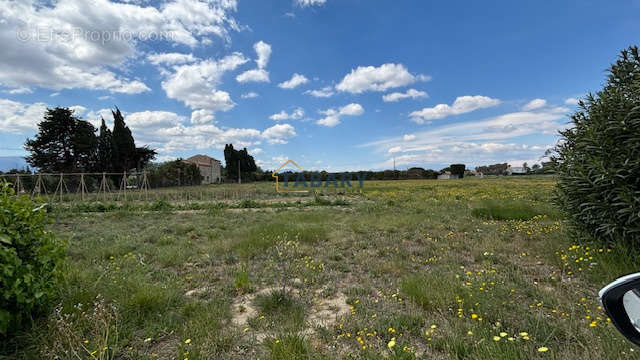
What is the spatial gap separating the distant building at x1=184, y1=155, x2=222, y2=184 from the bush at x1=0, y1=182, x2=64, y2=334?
61.1m

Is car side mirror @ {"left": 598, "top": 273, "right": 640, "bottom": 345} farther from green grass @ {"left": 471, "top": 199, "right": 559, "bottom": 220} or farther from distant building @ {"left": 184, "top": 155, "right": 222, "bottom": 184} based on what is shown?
distant building @ {"left": 184, "top": 155, "right": 222, "bottom": 184}

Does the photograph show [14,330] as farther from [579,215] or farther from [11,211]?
[579,215]

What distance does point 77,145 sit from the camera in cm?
3206

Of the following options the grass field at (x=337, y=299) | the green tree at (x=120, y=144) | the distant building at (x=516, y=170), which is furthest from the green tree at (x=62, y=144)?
the distant building at (x=516, y=170)

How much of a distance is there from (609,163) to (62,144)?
153ft

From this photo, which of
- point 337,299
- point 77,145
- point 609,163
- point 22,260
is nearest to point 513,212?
point 609,163

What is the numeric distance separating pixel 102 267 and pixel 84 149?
39691 mm

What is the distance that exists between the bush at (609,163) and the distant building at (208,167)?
62594 mm

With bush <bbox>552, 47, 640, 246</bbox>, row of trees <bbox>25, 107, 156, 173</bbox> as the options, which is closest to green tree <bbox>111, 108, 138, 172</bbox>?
row of trees <bbox>25, 107, 156, 173</bbox>

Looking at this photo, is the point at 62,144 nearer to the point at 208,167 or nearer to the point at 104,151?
the point at 104,151

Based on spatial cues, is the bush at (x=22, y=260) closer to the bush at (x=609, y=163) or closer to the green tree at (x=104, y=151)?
the bush at (x=609, y=163)

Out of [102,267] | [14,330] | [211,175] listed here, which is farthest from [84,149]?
[14,330]

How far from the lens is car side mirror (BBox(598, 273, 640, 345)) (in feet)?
3.13

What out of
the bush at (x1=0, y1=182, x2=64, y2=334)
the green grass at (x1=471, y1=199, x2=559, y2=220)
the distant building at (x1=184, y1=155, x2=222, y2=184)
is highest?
the distant building at (x1=184, y1=155, x2=222, y2=184)
